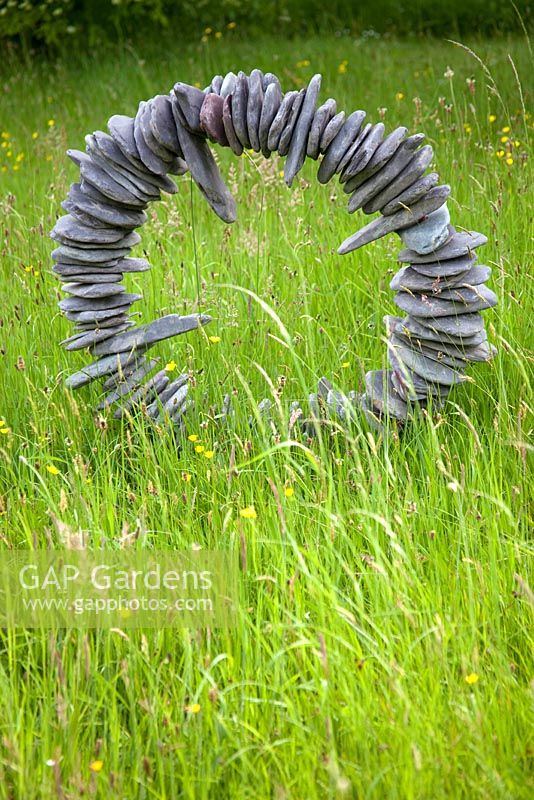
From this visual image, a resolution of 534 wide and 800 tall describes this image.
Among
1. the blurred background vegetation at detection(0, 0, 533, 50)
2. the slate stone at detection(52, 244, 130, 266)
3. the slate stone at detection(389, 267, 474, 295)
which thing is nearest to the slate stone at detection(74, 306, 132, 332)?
the slate stone at detection(52, 244, 130, 266)

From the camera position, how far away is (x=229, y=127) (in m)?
2.52

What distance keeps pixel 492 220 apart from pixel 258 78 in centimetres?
157

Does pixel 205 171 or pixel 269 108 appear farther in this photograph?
pixel 205 171

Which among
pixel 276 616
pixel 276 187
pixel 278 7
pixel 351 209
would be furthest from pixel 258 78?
pixel 278 7

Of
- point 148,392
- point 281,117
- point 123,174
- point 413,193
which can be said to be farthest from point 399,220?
point 148,392

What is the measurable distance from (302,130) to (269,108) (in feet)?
0.35

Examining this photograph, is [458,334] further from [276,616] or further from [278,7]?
[278,7]

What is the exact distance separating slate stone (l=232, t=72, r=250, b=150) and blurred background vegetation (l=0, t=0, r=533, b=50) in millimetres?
6460

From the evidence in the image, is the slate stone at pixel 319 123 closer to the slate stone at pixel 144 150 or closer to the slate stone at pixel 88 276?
the slate stone at pixel 144 150

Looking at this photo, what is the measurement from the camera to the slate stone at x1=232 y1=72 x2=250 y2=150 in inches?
98.1

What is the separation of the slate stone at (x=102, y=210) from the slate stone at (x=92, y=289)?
18 centimetres

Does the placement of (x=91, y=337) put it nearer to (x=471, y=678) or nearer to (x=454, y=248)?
(x=454, y=248)

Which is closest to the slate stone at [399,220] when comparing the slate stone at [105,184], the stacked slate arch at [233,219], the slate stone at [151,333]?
the stacked slate arch at [233,219]

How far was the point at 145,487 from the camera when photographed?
2.49 metres
